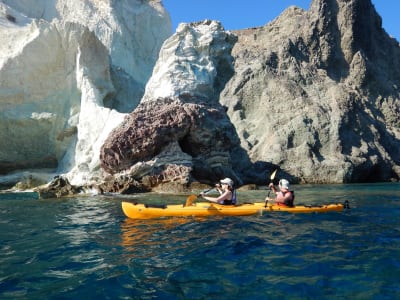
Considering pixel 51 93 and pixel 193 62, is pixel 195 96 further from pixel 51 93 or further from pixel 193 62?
pixel 51 93

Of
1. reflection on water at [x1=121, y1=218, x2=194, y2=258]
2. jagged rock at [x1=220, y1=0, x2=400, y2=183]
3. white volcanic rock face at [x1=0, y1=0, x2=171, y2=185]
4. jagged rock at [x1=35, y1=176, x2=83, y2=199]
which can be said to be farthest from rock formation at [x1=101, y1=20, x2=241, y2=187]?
jagged rock at [x1=220, y1=0, x2=400, y2=183]

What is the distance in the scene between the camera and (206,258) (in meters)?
6.13

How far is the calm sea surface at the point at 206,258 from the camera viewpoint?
15.5ft

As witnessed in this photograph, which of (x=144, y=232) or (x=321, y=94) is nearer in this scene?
(x=144, y=232)

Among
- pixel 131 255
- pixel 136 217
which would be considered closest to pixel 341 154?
pixel 136 217

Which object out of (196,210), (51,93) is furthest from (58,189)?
(51,93)

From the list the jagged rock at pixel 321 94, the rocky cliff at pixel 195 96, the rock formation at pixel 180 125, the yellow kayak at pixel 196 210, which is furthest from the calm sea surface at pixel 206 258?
the jagged rock at pixel 321 94

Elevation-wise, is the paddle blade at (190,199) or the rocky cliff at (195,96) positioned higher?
the rocky cliff at (195,96)

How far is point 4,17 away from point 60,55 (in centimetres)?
703

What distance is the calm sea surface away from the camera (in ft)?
15.5

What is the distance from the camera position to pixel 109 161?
19922mm

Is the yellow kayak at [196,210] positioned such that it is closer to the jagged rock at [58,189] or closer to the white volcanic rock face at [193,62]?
A: the jagged rock at [58,189]

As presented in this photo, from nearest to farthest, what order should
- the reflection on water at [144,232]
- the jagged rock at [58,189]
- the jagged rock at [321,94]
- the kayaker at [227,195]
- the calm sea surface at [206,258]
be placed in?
the calm sea surface at [206,258], the reflection on water at [144,232], the kayaker at [227,195], the jagged rock at [58,189], the jagged rock at [321,94]

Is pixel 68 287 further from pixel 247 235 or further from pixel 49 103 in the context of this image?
pixel 49 103
